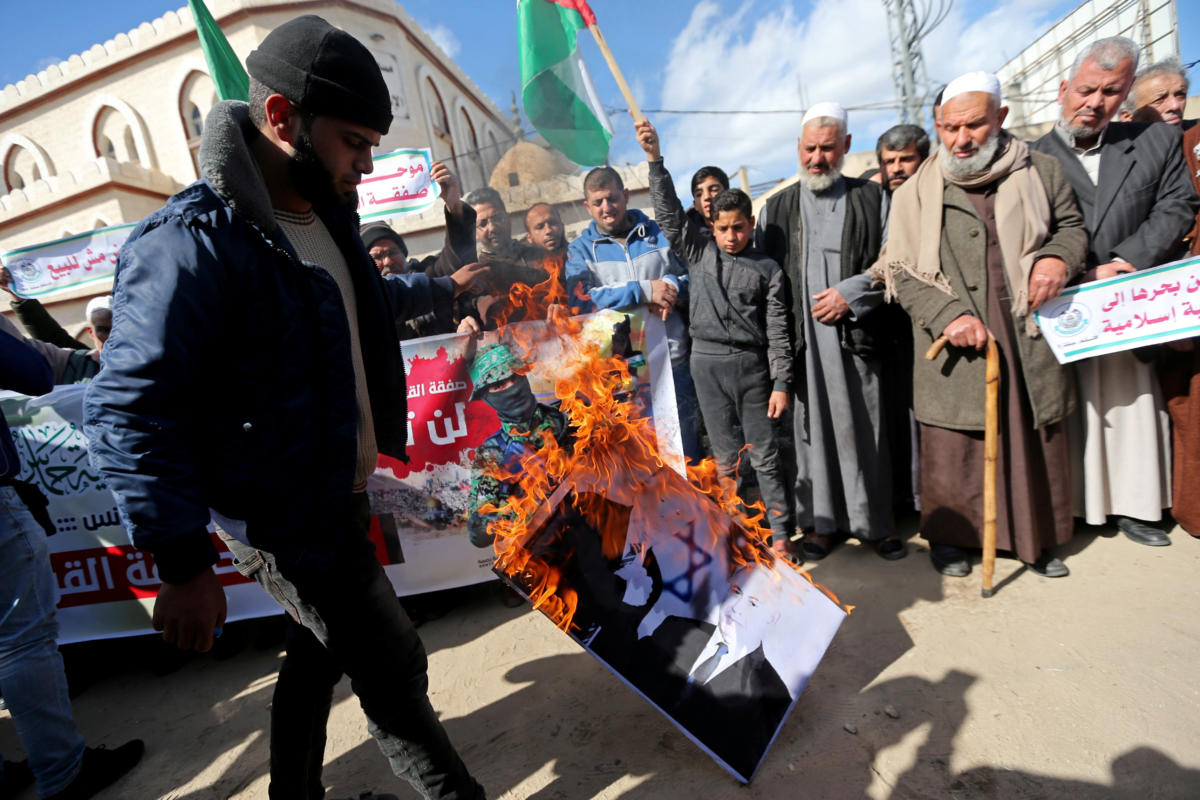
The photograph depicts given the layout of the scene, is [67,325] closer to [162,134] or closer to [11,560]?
[162,134]

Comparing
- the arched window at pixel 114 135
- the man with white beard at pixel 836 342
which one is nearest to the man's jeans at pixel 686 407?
the man with white beard at pixel 836 342

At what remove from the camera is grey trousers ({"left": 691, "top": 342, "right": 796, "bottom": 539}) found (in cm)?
351

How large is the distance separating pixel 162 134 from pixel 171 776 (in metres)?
23.9

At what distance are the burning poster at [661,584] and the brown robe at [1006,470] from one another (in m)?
1.41

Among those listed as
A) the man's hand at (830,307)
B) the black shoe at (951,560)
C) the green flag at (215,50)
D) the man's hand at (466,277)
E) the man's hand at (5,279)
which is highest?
the green flag at (215,50)

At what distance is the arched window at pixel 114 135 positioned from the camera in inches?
795

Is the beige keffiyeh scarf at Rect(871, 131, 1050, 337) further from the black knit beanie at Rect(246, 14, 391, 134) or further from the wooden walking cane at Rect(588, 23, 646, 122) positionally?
the black knit beanie at Rect(246, 14, 391, 134)

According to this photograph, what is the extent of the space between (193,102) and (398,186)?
18.9m

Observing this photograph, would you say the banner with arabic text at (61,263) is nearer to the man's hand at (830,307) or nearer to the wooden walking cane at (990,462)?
the man's hand at (830,307)

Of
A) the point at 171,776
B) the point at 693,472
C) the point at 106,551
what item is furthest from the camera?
the point at 106,551

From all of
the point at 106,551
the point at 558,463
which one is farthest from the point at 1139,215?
the point at 106,551

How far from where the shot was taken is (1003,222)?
9.82 feet

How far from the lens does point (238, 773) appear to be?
2492mm

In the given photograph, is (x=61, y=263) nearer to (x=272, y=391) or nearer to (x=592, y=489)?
(x=272, y=391)
